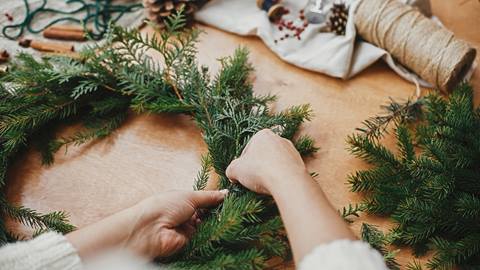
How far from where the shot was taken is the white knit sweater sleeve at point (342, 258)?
651mm

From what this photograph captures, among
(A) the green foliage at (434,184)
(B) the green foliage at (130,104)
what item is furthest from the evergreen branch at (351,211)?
(B) the green foliage at (130,104)

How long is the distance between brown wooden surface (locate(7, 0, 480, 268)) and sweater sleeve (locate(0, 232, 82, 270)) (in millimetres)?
242

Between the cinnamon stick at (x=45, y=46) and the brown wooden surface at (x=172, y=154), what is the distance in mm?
372

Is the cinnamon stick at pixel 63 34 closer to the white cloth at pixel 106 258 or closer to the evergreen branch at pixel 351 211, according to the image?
the white cloth at pixel 106 258

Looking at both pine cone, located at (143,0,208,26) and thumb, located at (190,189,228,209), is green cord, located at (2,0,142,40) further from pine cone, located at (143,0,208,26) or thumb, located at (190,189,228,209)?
thumb, located at (190,189,228,209)

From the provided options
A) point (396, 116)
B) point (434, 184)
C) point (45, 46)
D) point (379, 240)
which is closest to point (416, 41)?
point (396, 116)

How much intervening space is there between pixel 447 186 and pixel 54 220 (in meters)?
0.82

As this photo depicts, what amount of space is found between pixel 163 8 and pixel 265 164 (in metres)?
0.77

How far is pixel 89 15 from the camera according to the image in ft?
4.98

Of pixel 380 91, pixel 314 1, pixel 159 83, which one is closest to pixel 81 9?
pixel 159 83

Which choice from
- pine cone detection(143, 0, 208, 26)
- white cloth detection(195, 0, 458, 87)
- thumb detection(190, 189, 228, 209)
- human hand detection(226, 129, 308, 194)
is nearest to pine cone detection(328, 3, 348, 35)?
white cloth detection(195, 0, 458, 87)

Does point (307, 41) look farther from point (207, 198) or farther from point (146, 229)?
point (146, 229)

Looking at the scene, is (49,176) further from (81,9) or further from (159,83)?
(81,9)

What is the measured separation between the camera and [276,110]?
1.22m
